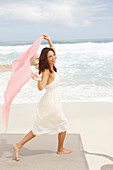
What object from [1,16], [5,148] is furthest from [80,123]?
[1,16]

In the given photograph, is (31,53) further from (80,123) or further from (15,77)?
(80,123)

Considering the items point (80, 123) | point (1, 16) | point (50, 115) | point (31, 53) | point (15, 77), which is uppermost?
point (1, 16)

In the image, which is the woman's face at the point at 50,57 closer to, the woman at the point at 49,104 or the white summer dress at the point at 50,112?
the woman at the point at 49,104

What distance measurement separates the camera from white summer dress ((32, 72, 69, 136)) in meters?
2.88

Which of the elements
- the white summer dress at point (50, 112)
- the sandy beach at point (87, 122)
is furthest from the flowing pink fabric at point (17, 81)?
the sandy beach at point (87, 122)

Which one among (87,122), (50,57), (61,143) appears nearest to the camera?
(50,57)

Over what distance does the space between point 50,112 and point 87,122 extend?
6.90 feet

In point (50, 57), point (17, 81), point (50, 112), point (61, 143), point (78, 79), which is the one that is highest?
point (50, 57)

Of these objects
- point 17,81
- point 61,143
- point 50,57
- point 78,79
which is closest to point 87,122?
point 61,143

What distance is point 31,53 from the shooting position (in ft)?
9.46

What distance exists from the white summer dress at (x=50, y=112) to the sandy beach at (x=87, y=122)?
3.98 ft

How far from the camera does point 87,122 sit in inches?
192

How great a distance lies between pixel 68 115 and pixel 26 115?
79 cm

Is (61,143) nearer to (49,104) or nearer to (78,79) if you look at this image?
(49,104)
